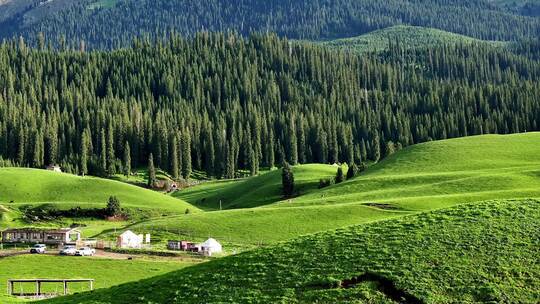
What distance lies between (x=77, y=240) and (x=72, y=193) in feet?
169

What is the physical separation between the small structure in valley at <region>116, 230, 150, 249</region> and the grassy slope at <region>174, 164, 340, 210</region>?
5311 centimetres

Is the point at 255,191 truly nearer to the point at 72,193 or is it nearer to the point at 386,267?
the point at 72,193

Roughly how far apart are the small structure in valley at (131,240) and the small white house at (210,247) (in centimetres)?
932

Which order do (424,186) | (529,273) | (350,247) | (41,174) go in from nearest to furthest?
(529,273), (350,247), (424,186), (41,174)

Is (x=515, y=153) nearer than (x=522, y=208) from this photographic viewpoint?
No

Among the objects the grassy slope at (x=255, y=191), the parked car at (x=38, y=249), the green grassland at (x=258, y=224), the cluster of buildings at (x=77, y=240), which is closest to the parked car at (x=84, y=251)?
the cluster of buildings at (x=77, y=240)

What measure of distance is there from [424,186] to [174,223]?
38529mm

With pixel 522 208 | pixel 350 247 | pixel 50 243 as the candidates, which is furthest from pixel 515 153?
pixel 350 247

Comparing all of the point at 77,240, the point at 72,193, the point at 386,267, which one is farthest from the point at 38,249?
the point at 72,193

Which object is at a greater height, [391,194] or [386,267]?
[391,194]

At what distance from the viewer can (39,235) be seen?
98312mm

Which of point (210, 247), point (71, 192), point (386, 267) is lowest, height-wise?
point (386, 267)

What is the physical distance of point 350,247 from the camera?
4412 centimetres

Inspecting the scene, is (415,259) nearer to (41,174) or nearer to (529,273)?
(529,273)
